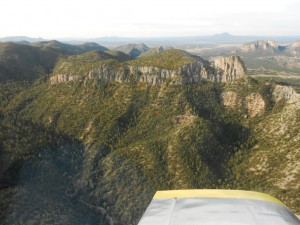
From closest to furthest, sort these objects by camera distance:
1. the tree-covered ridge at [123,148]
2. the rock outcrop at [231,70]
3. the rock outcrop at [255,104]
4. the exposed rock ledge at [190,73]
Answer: the tree-covered ridge at [123,148], the rock outcrop at [255,104], the rock outcrop at [231,70], the exposed rock ledge at [190,73]

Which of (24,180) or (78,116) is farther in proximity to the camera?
(78,116)

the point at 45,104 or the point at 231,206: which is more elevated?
the point at 231,206

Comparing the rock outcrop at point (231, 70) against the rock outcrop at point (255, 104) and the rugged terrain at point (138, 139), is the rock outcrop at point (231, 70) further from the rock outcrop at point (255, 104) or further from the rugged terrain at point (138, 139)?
the rock outcrop at point (255, 104)

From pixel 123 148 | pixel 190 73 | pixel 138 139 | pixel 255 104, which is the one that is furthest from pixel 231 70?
pixel 123 148

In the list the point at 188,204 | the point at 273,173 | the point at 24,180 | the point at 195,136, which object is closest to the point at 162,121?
the point at 195,136

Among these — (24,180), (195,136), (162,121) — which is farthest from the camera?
(162,121)

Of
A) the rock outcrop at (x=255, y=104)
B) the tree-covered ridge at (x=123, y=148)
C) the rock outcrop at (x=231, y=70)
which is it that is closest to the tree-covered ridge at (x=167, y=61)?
the tree-covered ridge at (x=123, y=148)

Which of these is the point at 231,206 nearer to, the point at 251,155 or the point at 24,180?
the point at 24,180

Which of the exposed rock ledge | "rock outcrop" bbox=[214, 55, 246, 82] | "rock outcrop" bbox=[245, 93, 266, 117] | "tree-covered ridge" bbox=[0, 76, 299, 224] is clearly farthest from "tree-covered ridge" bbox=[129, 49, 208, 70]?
"rock outcrop" bbox=[245, 93, 266, 117]
